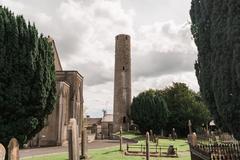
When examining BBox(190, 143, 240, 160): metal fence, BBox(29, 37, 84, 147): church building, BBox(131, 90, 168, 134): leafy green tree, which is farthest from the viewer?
BBox(131, 90, 168, 134): leafy green tree

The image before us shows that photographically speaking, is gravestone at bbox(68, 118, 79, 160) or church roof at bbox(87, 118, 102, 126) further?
church roof at bbox(87, 118, 102, 126)

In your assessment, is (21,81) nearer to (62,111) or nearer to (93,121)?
(62,111)

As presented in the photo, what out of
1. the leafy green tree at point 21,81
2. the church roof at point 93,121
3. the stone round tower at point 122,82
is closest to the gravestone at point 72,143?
the leafy green tree at point 21,81

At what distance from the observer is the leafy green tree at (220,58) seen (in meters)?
8.62

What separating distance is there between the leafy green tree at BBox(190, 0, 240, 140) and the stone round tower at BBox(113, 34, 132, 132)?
48590 millimetres

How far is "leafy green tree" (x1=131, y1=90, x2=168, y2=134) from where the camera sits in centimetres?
5025

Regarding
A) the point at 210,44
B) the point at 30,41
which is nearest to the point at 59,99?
the point at 30,41

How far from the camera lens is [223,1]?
31.0 ft

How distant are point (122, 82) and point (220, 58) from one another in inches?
1990

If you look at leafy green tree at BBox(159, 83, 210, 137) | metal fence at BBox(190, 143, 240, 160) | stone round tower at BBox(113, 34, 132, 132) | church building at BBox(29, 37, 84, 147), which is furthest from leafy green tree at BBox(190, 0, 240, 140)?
stone round tower at BBox(113, 34, 132, 132)

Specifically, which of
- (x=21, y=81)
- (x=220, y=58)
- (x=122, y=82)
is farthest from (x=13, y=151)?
(x=122, y=82)

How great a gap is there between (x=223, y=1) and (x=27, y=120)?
9.17 meters

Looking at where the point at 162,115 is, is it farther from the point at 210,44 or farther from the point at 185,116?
the point at 210,44

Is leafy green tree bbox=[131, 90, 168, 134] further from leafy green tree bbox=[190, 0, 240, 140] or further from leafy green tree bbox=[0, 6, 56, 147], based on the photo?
leafy green tree bbox=[190, 0, 240, 140]
